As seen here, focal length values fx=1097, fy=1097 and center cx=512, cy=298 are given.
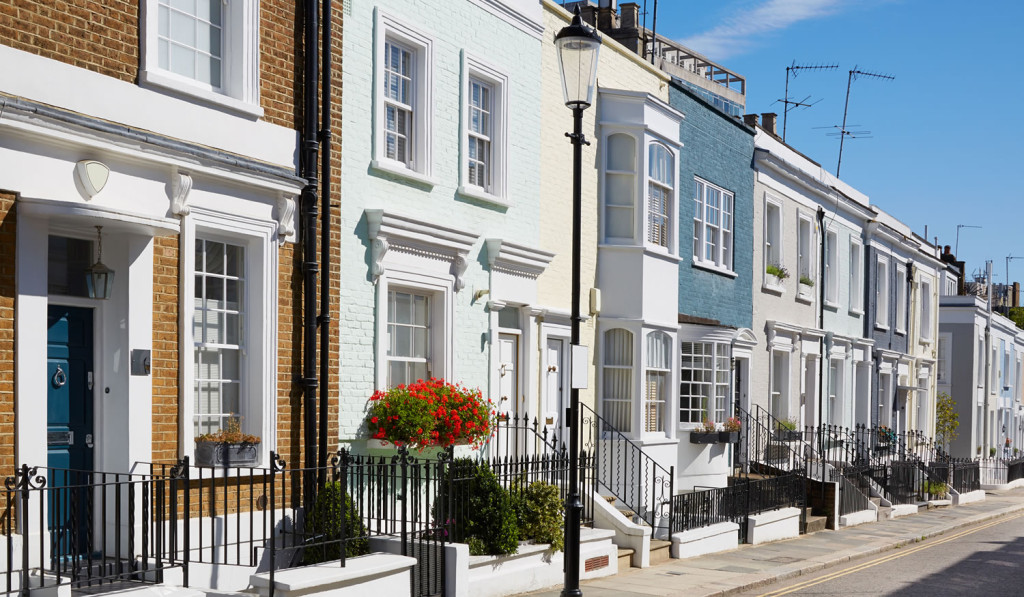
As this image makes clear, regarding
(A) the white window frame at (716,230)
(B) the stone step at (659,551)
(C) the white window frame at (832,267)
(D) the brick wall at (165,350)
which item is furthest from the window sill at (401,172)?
(C) the white window frame at (832,267)

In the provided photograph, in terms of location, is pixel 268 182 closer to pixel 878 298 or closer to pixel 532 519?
pixel 532 519

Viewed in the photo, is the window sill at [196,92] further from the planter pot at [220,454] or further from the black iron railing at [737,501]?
the black iron railing at [737,501]

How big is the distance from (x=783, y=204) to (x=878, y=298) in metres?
8.67

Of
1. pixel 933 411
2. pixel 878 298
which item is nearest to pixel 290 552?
pixel 878 298

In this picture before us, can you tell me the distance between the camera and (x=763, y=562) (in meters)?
16.1

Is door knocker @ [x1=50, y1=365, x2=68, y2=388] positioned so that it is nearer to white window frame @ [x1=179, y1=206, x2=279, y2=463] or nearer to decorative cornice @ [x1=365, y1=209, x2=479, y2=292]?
white window frame @ [x1=179, y1=206, x2=279, y2=463]

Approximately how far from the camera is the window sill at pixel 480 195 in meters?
13.9

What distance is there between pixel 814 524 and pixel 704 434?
11.2 feet

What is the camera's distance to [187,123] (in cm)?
1003

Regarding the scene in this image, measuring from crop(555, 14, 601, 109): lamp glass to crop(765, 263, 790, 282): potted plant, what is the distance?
13956 mm

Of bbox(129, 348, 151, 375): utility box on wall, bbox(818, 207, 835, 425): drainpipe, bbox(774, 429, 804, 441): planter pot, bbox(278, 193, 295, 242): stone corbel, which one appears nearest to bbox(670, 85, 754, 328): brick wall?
bbox(774, 429, 804, 441): planter pot

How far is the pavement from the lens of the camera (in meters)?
13.1

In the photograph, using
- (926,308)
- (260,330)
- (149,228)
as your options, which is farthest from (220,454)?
(926,308)

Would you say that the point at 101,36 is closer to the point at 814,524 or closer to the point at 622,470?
the point at 622,470
